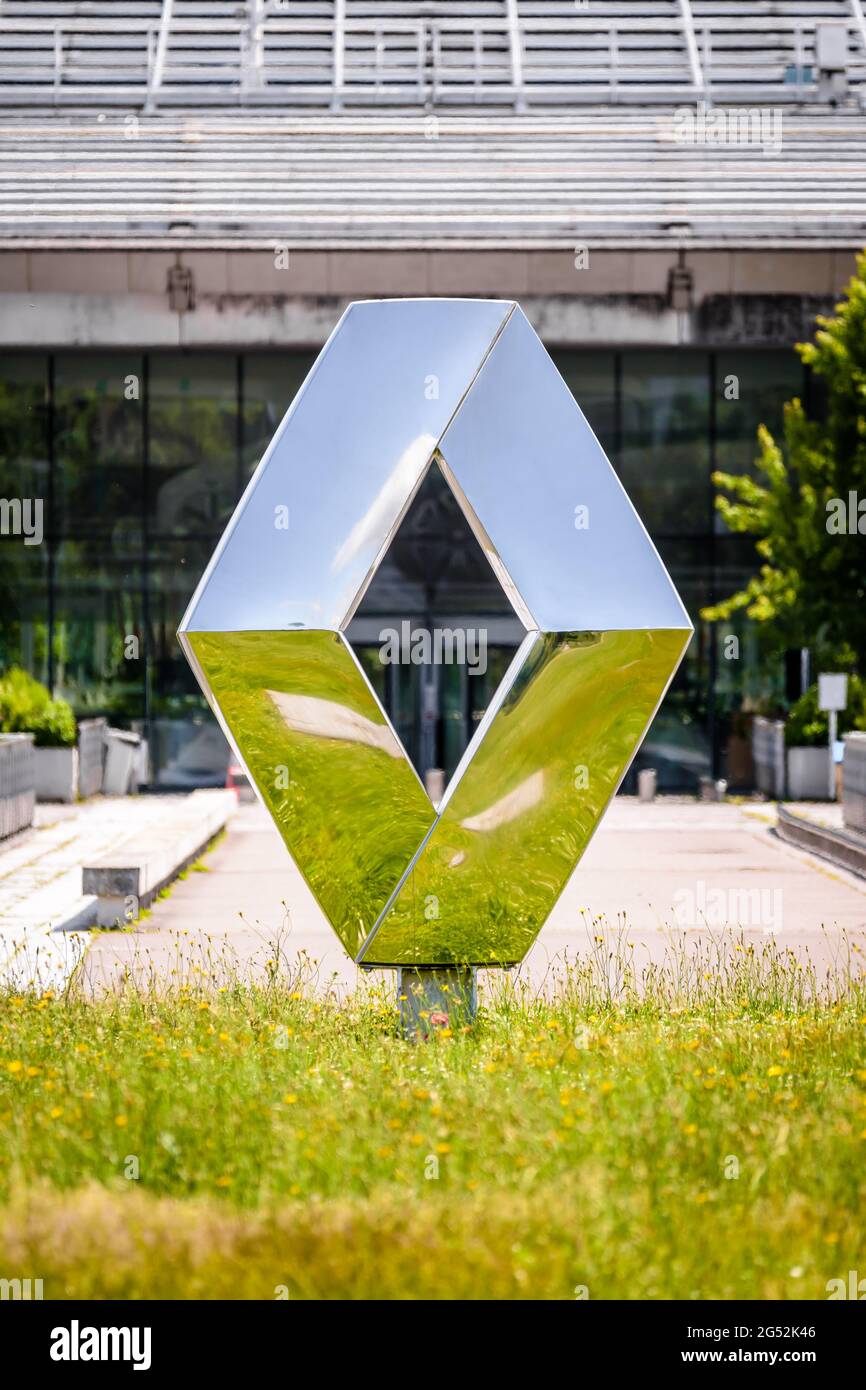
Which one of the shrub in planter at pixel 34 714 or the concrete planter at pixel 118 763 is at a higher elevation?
the shrub in planter at pixel 34 714

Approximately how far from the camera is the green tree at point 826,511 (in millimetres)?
22344

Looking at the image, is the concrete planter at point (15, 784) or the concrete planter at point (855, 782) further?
the concrete planter at point (15, 784)

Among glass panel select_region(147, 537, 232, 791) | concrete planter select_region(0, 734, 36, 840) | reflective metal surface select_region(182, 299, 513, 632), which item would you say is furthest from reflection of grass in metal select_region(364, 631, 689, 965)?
glass panel select_region(147, 537, 232, 791)

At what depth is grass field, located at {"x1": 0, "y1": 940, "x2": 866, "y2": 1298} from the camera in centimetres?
448

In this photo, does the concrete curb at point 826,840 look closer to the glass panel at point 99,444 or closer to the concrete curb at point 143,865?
the concrete curb at point 143,865

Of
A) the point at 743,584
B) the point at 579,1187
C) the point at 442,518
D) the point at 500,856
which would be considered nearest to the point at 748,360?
the point at 743,584

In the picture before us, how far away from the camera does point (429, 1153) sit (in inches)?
209

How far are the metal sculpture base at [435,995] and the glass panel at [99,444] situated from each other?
20.4 m

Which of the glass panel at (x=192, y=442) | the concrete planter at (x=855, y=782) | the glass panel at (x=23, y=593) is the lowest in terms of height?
the concrete planter at (x=855, y=782)

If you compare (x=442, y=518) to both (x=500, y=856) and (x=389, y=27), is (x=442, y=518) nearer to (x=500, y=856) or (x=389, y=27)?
(x=389, y=27)

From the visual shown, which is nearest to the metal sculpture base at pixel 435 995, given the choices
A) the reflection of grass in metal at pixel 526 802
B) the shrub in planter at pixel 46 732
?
the reflection of grass in metal at pixel 526 802

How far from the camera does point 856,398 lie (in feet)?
74.0
